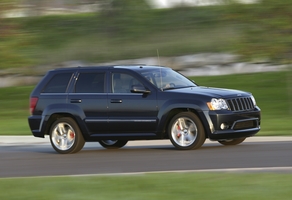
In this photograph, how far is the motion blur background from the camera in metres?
22.5

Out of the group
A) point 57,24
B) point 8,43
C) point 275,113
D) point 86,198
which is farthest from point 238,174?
point 57,24

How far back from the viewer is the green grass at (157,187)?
25.4ft

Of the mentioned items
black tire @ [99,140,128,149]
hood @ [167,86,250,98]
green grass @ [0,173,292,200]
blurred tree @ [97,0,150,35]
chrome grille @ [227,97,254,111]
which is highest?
blurred tree @ [97,0,150,35]

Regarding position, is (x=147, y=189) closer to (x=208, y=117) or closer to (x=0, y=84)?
(x=208, y=117)

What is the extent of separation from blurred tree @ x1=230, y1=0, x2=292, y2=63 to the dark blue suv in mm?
9143

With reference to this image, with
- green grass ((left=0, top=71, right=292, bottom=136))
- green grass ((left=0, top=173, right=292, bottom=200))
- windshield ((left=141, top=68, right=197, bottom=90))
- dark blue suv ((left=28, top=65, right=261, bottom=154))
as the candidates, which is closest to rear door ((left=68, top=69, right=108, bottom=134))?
dark blue suv ((left=28, top=65, right=261, bottom=154))

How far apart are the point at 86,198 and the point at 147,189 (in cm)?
86

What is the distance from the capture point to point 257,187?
26.4 feet

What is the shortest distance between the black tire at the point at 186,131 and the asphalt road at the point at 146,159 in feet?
0.55

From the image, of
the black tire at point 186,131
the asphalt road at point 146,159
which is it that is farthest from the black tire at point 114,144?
the black tire at point 186,131

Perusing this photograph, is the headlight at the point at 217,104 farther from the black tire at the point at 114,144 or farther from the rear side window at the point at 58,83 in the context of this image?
the rear side window at the point at 58,83

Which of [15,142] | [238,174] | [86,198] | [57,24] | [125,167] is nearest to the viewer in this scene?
[86,198]

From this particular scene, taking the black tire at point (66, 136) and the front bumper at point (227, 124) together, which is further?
the black tire at point (66, 136)

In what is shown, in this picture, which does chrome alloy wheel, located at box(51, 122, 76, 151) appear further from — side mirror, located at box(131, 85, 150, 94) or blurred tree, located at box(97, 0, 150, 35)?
blurred tree, located at box(97, 0, 150, 35)
